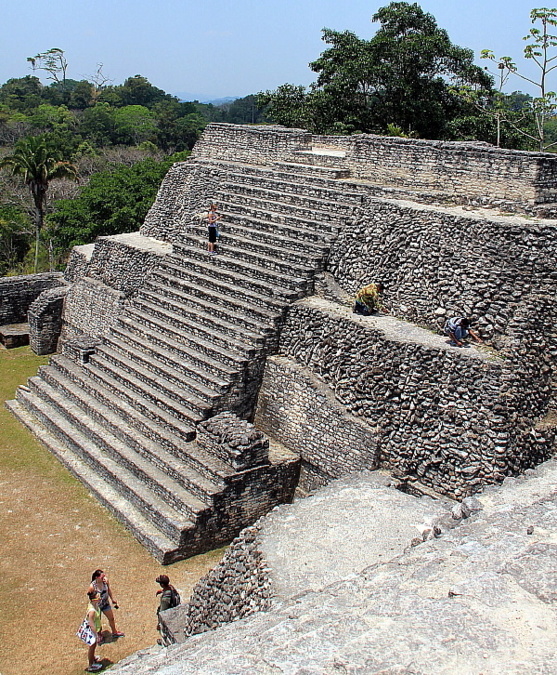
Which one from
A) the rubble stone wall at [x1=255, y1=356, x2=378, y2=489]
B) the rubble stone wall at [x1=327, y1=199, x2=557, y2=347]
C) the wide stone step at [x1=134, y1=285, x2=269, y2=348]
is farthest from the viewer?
the wide stone step at [x1=134, y1=285, x2=269, y2=348]

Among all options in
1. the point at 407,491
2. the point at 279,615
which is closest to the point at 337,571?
the point at 279,615

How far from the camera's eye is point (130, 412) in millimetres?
11039

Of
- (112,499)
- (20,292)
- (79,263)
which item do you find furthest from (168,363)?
(20,292)

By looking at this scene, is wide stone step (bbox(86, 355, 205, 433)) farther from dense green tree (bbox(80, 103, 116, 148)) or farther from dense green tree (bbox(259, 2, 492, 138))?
dense green tree (bbox(80, 103, 116, 148))

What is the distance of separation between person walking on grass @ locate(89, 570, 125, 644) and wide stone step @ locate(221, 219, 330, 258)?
5826 millimetres

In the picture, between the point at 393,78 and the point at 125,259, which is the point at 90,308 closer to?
the point at 125,259

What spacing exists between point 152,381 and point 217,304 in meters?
1.66

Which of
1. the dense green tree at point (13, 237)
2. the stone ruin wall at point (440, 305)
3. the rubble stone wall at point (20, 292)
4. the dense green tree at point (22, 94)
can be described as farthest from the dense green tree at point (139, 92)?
the stone ruin wall at point (440, 305)

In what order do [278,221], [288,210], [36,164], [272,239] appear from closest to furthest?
[272,239] < [278,221] < [288,210] < [36,164]

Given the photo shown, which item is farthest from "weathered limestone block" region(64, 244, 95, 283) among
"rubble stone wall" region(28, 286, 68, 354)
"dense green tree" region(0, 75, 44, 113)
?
"dense green tree" region(0, 75, 44, 113)

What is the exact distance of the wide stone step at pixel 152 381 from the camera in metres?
10.4

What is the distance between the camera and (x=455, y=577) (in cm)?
546

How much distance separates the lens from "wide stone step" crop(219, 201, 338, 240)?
11773 mm

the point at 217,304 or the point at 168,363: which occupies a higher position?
the point at 217,304
